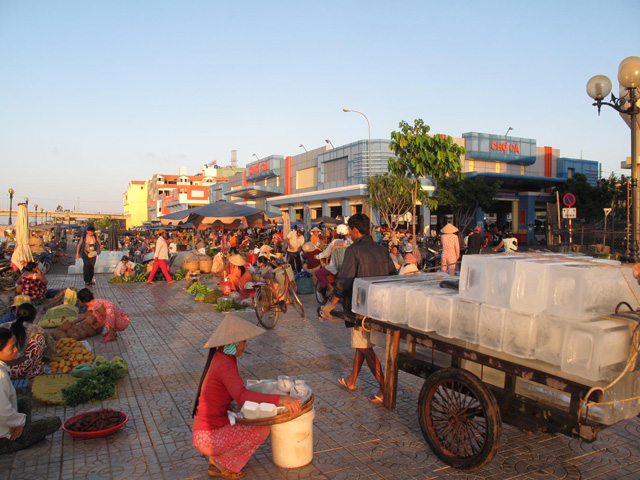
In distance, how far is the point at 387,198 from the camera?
32.3m

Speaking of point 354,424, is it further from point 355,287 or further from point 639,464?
point 639,464

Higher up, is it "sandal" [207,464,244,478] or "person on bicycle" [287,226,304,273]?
"person on bicycle" [287,226,304,273]

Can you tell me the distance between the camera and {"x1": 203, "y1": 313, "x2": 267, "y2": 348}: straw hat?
11.7 ft

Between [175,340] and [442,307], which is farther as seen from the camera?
[175,340]

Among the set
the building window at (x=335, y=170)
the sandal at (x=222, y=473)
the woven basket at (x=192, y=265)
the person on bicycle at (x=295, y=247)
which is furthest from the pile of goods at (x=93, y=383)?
the building window at (x=335, y=170)

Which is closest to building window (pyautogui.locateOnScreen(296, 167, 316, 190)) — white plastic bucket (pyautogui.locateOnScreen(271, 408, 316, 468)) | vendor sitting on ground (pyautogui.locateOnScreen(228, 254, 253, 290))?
vendor sitting on ground (pyautogui.locateOnScreen(228, 254, 253, 290))

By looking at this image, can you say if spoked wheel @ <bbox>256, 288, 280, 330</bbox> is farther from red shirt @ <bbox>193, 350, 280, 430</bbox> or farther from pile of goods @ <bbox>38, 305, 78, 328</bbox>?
red shirt @ <bbox>193, 350, 280, 430</bbox>

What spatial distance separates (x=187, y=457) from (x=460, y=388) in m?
2.36

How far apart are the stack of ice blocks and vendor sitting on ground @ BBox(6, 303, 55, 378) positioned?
4792mm

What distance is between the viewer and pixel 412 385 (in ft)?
18.7

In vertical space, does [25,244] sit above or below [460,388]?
above

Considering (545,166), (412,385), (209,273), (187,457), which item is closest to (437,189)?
(545,166)

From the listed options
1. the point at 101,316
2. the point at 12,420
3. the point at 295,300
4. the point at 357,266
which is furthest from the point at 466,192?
the point at 12,420

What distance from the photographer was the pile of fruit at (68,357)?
19.2ft
